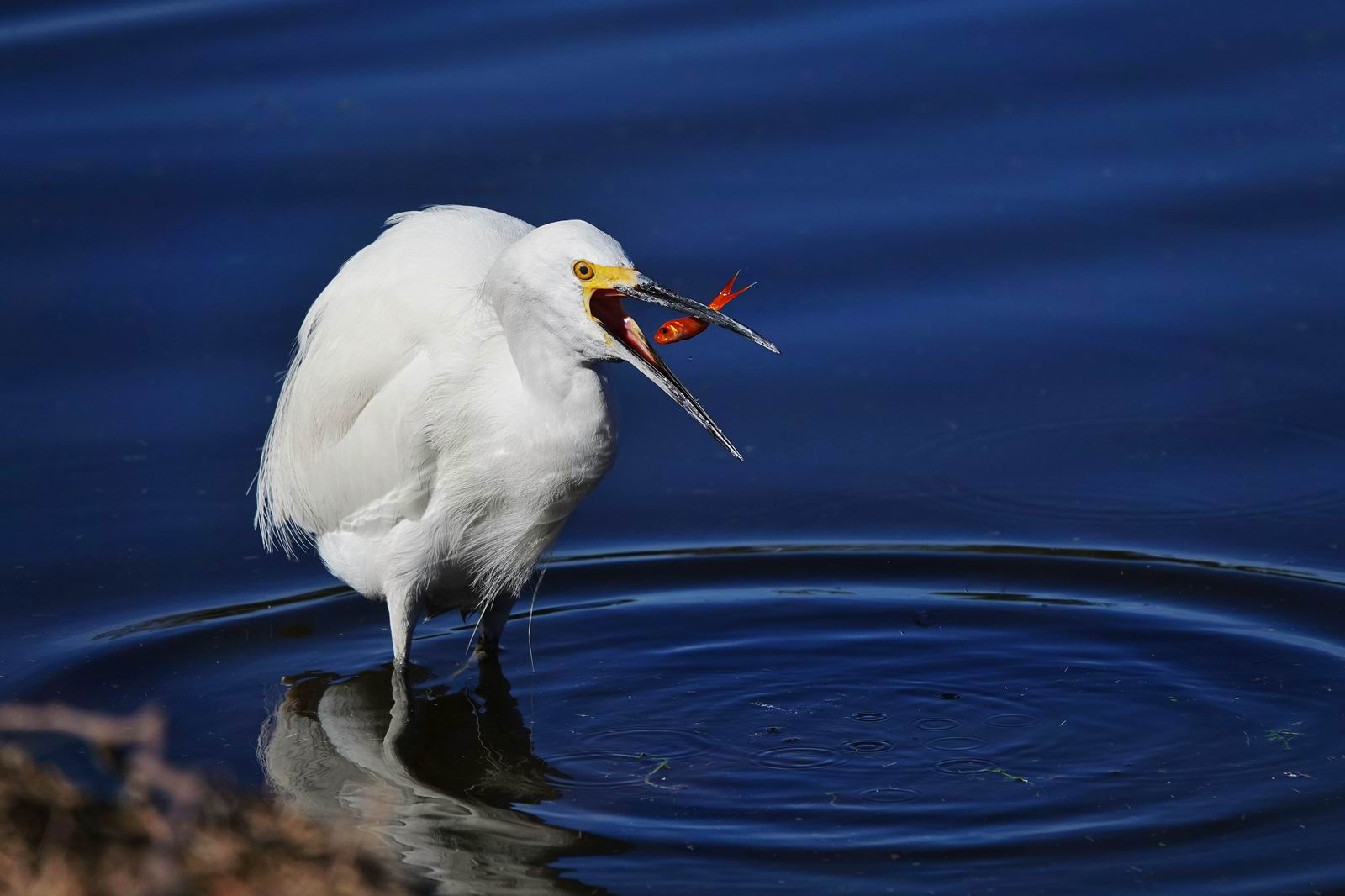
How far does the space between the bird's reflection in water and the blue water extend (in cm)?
2

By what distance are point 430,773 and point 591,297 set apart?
1.41m

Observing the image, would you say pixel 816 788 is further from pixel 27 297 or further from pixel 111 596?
pixel 27 297

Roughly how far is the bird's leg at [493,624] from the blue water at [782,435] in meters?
0.10

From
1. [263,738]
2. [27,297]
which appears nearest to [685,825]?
[263,738]

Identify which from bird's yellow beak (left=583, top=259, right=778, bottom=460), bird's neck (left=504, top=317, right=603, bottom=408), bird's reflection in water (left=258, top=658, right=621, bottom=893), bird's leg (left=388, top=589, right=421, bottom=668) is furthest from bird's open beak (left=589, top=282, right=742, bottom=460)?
bird's leg (left=388, top=589, right=421, bottom=668)

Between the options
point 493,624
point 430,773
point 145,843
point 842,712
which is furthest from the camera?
point 493,624

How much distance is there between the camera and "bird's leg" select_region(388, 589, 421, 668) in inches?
225

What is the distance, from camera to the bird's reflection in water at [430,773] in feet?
15.5

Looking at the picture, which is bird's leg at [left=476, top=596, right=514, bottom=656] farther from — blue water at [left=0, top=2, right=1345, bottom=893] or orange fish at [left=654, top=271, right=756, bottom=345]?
orange fish at [left=654, top=271, right=756, bottom=345]

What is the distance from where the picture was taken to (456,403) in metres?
5.43

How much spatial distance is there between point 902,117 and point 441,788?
466 centimetres

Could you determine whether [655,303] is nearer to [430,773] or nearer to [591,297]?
[591,297]

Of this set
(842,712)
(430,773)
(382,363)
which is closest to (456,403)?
(382,363)

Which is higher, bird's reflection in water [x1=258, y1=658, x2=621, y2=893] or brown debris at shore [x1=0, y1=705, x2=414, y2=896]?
brown debris at shore [x1=0, y1=705, x2=414, y2=896]
